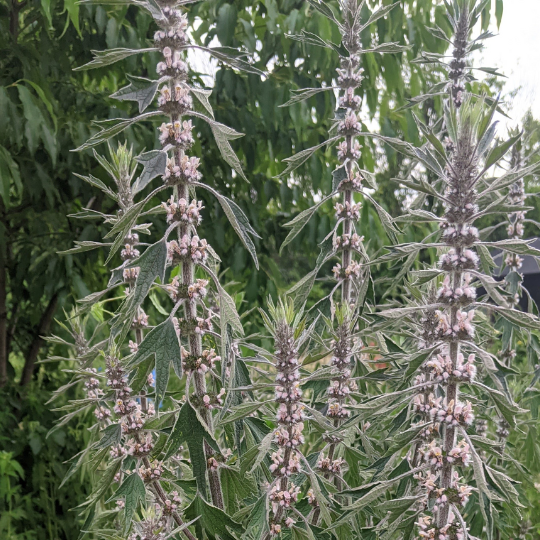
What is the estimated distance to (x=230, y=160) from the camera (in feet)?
2.57

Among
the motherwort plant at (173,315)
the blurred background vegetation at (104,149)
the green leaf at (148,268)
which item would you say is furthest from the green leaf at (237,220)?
the blurred background vegetation at (104,149)

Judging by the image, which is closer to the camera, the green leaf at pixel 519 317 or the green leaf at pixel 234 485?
the green leaf at pixel 519 317

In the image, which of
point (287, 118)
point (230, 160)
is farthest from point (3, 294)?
point (230, 160)

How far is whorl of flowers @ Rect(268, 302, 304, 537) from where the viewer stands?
0.76 metres

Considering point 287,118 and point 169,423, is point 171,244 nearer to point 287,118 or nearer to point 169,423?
point 169,423

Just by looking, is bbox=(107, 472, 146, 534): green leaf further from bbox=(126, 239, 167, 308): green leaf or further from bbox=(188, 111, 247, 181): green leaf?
bbox=(188, 111, 247, 181): green leaf

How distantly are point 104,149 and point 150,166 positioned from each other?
5.42 feet

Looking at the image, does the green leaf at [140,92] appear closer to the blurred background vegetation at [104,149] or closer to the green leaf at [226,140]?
the green leaf at [226,140]

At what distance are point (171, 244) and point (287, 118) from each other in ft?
5.08

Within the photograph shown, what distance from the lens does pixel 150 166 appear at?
69 centimetres

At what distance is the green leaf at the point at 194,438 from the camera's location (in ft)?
2.42

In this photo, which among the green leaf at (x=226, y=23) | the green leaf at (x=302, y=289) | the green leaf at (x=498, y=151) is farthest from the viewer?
the green leaf at (x=226, y=23)

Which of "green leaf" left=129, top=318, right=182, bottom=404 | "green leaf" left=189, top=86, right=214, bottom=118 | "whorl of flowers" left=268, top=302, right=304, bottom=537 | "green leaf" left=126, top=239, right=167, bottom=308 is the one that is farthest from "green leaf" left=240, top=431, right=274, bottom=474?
"green leaf" left=189, top=86, right=214, bottom=118

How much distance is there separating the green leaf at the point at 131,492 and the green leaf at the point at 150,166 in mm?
463
